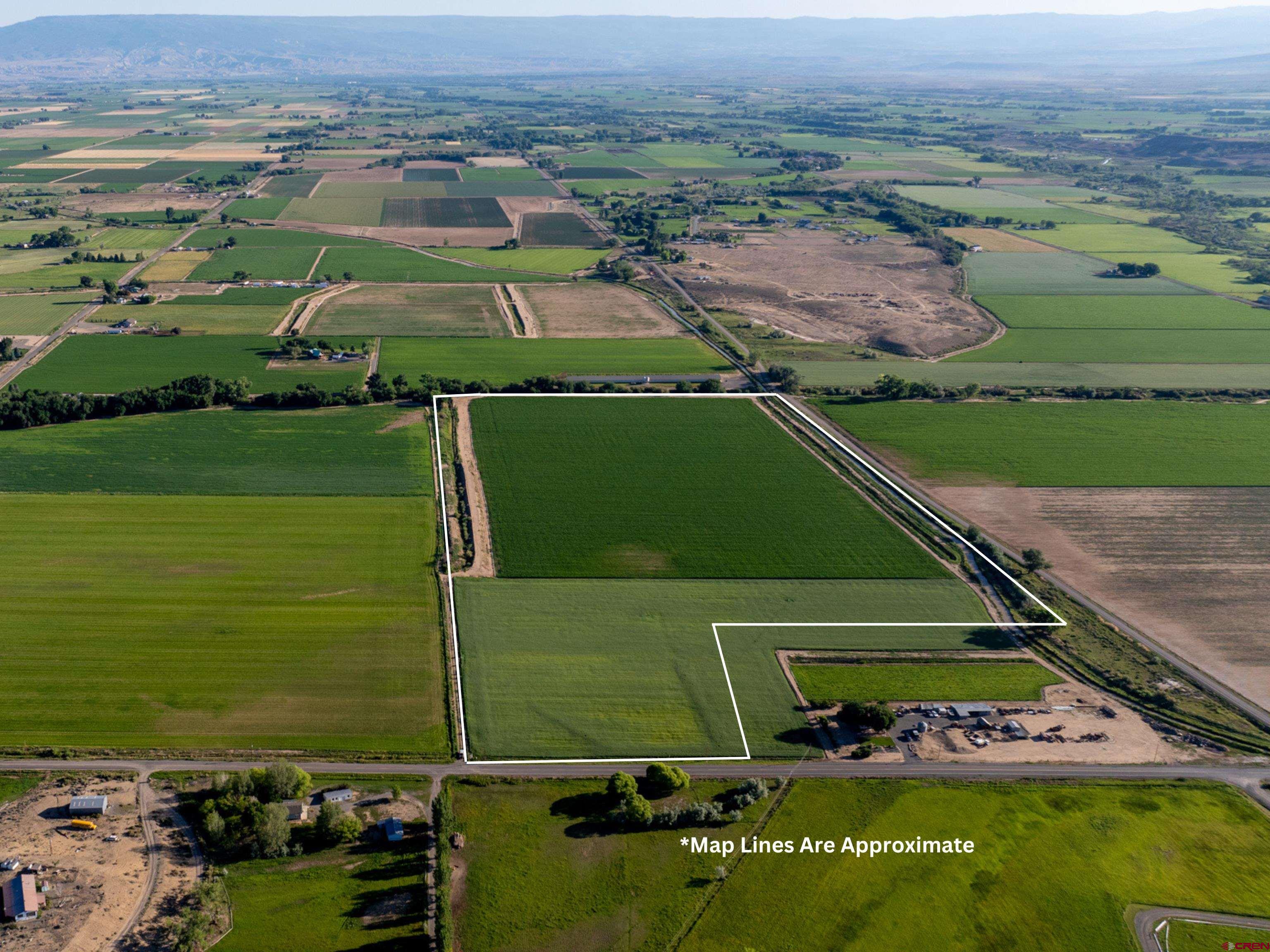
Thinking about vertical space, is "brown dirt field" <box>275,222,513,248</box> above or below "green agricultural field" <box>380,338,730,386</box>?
above

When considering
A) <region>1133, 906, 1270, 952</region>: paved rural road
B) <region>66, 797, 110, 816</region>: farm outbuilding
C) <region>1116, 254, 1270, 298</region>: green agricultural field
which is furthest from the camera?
<region>1116, 254, 1270, 298</region>: green agricultural field

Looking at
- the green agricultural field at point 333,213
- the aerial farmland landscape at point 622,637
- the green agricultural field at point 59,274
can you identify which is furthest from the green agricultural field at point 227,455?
the green agricultural field at point 333,213

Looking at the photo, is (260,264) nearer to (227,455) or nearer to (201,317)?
(201,317)

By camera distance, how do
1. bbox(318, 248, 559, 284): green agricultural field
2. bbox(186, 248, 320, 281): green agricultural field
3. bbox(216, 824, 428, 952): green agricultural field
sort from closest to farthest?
bbox(216, 824, 428, 952): green agricultural field, bbox(186, 248, 320, 281): green agricultural field, bbox(318, 248, 559, 284): green agricultural field

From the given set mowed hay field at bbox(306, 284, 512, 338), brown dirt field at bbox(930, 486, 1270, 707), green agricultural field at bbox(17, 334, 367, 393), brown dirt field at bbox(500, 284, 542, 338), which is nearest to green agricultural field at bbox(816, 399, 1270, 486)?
brown dirt field at bbox(930, 486, 1270, 707)

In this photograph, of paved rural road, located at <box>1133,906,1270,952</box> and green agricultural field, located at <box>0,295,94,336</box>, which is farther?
green agricultural field, located at <box>0,295,94,336</box>

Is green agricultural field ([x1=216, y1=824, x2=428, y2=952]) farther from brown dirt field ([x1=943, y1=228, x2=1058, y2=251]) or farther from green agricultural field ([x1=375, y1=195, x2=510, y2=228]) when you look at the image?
brown dirt field ([x1=943, y1=228, x2=1058, y2=251])

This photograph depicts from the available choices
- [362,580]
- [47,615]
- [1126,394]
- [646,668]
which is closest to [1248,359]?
[1126,394]

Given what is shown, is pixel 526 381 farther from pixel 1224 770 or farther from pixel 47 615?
pixel 1224 770
